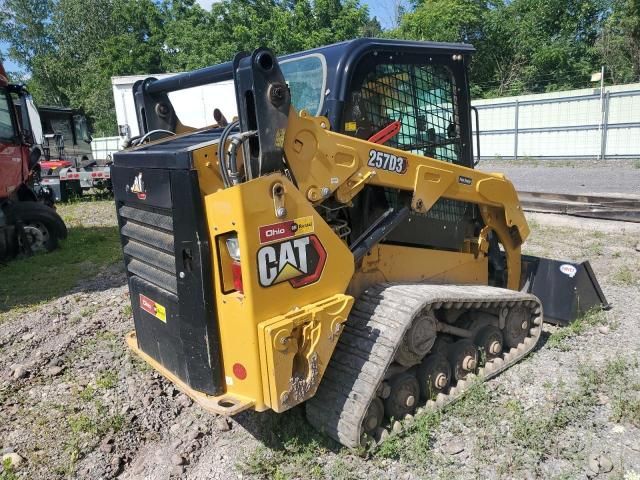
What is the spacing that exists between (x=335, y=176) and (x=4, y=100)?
302 inches

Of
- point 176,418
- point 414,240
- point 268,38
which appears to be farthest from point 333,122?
point 268,38

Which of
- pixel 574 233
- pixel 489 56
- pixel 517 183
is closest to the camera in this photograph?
pixel 574 233

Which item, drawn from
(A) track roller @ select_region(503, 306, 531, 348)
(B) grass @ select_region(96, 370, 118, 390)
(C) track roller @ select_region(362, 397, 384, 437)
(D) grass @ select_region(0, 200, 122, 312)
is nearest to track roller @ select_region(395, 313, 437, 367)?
(C) track roller @ select_region(362, 397, 384, 437)

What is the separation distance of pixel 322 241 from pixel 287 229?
0.86 feet

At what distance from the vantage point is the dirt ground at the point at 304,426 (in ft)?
9.84

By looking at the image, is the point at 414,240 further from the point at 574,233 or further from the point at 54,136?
the point at 54,136

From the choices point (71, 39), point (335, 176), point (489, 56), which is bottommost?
point (335, 176)

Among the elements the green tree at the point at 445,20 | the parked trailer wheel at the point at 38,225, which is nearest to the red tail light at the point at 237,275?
the parked trailer wheel at the point at 38,225

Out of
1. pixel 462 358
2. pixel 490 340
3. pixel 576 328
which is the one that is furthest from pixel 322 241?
pixel 576 328

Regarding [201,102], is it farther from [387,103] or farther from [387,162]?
[387,162]

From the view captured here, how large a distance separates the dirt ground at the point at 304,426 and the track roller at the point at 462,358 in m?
0.14

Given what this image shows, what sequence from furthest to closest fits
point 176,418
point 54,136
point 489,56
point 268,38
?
point 489,56
point 268,38
point 54,136
point 176,418

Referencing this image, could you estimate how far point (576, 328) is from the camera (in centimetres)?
466

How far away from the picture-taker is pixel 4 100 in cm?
857
